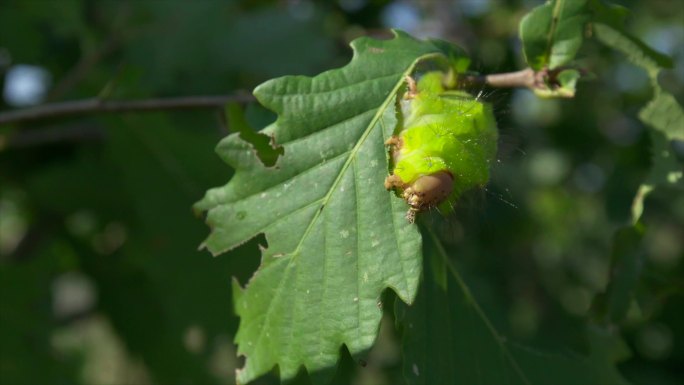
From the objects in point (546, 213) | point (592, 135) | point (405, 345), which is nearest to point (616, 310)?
point (405, 345)

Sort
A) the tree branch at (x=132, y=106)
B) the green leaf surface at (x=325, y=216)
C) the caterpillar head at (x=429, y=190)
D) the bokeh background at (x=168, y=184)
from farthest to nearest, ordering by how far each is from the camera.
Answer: the bokeh background at (x=168, y=184)
the tree branch at (x=132, y=106)
the green leaf surface at (x=325, y=216)
the caterpillar head at (x=429, y=190)

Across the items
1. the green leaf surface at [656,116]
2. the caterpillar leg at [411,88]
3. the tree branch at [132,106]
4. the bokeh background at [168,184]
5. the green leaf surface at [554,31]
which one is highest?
the caterpillar leg at [411,88]

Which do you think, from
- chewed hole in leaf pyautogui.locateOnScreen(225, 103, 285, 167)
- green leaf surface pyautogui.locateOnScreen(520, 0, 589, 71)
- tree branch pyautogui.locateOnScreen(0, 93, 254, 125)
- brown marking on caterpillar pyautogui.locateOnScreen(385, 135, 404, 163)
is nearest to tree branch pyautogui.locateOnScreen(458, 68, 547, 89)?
green leaf surface pyautogui.locateOnScreen(520, 0, 589, 71)

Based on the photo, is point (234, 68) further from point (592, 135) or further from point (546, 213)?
point (546, 213)

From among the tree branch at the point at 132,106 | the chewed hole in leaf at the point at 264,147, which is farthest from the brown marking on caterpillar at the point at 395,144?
the tree branch at the point at 132,106

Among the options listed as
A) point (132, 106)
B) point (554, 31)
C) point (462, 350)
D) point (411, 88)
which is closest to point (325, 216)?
point (411, 88)

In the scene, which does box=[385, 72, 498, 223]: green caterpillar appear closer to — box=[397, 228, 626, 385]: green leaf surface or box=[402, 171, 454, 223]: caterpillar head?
box=[402, 171, 454, 223]: caterpillar head

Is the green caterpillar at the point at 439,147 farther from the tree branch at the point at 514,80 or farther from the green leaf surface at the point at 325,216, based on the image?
the tree branch at the point at 514,80
